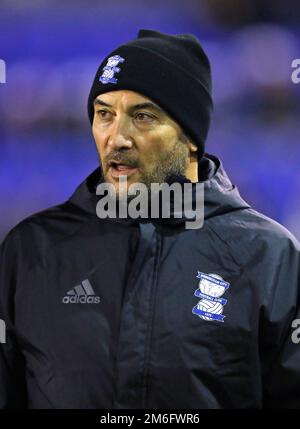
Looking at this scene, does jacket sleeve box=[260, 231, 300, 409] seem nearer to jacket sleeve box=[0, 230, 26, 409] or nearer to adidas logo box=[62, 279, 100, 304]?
adidas logo box=[62, 279, 100, 304]

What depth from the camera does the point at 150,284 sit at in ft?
4.91

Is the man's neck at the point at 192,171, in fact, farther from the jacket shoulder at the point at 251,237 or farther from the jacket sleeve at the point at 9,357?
the jacket sleeve at the point at 9,357

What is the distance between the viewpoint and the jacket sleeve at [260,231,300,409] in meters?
1.50

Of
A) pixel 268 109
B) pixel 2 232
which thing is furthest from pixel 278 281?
pixel 2 232

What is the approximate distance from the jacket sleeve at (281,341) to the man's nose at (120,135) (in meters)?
0.35

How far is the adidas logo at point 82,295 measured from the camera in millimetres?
1516

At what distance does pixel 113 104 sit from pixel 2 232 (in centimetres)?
58

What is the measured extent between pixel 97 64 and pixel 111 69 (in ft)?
1.46

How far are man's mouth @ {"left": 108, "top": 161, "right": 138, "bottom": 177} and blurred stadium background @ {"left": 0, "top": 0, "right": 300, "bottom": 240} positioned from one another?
472 mm

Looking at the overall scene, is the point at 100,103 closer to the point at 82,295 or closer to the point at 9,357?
the point at 82,295

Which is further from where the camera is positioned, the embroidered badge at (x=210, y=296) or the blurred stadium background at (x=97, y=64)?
the blurred stadium background at (x=97, y=64)

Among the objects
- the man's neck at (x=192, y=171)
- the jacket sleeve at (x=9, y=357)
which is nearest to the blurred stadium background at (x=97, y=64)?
the man's neck at (x=192, y=171)

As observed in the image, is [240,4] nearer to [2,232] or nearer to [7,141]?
[7,141]

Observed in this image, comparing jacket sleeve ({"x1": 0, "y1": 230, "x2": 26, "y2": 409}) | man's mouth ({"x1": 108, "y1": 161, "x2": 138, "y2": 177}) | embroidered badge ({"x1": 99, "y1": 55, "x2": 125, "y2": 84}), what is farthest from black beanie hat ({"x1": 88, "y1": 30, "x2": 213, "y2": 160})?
jacket sleeve ({"x1": 0, "y1": 230, "x2": 26, "y2": 409})
